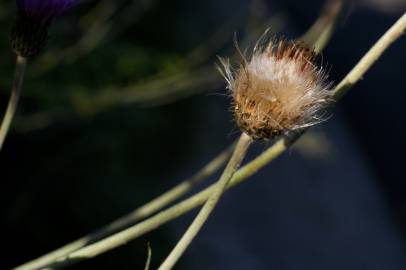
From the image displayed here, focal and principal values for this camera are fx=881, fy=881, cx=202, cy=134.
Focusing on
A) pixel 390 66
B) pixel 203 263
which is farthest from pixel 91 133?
pixel 390 66

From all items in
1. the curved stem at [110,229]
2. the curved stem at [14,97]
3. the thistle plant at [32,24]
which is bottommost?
the curved stem at [110,229]

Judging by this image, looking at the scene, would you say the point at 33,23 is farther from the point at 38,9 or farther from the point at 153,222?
the point at 153,222

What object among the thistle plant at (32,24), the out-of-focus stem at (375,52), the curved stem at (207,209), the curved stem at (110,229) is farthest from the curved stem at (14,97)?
the out-of-focus stem at (375,52)

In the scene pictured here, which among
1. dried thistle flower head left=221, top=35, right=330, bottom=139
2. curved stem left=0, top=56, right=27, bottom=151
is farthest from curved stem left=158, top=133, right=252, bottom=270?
curved stem left=0, top=56, right=27, bottom=151

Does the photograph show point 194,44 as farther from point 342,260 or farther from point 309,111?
point 309,111

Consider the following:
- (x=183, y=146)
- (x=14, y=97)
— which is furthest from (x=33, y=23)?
(x=183, y=146)

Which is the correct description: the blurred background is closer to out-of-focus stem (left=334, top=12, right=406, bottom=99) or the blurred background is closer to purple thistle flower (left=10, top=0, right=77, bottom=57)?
out-of-focus stem (left=334, top=12, right=406, bottom=99)

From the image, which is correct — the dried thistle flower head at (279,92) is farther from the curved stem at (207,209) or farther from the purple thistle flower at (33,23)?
the purple thistle flower at (33,23)
